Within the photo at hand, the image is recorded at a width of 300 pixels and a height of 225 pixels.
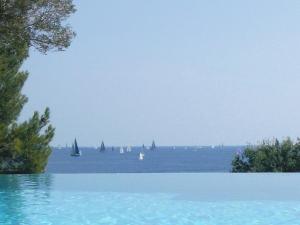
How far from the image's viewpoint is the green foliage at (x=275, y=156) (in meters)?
19.4

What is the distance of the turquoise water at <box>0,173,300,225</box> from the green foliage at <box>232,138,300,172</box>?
5.86 ft

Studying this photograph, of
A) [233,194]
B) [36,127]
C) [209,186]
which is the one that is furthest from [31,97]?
[233,194]

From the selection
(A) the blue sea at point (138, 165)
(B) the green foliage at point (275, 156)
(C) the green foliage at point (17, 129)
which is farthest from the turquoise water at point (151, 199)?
(A) the blue sea at point (138, 165)

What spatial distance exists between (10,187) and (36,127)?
18.4ft

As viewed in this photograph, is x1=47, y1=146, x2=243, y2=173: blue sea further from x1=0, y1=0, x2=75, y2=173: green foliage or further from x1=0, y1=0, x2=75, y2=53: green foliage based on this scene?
x1=0, y1=0, x2=75, y2=53: green foliage

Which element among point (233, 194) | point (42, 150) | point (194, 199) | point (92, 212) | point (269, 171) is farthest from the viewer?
point (42, 150)

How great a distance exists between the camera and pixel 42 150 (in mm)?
20734

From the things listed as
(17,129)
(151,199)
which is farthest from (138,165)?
(151,199)

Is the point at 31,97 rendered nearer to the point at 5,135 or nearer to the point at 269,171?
the point at 5,135

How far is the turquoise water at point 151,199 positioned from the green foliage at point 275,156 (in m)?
1.79

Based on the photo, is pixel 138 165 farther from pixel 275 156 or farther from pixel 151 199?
pixel 151 199

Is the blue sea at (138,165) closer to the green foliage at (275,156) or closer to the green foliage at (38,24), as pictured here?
the green foliage at (275,156)

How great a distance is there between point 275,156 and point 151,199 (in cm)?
830

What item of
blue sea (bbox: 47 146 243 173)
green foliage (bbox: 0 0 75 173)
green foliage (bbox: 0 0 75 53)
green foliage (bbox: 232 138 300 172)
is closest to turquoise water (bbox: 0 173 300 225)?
green foliage (bbox: 232 138 300 172)
